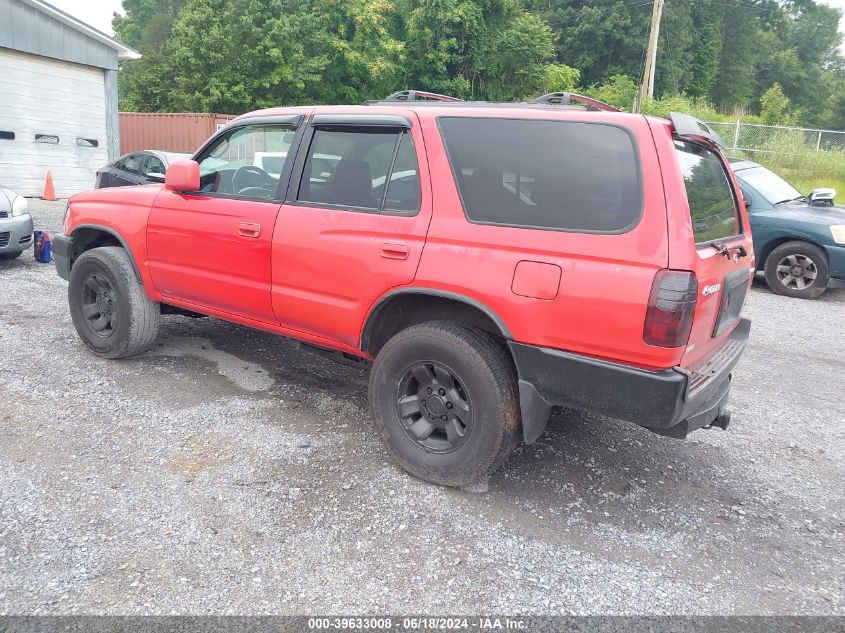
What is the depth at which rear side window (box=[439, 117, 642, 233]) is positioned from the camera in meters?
2.83

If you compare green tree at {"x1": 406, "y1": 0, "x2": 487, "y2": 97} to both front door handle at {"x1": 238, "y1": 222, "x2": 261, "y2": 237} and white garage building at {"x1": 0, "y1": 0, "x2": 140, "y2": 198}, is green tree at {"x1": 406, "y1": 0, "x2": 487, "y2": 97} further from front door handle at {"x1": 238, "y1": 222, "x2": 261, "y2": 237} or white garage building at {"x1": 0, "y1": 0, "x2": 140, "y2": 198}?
front door handle at {"x1": 238, "y1": 222, "x2": 261, "y2": 237}

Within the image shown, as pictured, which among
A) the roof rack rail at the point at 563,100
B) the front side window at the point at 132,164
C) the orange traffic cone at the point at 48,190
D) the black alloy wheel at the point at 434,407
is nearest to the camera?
the black alloy wheel at the point at 434,407

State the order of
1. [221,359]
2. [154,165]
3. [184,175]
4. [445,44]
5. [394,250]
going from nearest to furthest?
[394,250], [184,175], [221,359], [154,165], [445,44]

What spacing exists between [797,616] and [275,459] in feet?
8.04

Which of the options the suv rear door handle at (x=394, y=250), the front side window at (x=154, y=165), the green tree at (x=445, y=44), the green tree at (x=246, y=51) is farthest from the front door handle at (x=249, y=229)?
the green tree at (x=445, y=44)

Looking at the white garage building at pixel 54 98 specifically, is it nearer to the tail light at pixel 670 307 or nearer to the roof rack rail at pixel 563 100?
the roof rack rail at pixel 563 100

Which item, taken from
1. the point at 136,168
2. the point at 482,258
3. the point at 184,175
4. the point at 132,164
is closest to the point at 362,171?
the point at 482,258

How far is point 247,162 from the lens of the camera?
4383mm

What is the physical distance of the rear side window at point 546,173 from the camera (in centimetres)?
283

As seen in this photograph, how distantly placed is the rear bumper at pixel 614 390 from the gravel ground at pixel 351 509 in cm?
52

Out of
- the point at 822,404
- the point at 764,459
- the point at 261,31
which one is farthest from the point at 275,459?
the point at 261,31

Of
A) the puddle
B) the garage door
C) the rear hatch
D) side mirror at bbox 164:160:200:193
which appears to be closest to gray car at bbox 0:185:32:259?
the puddle

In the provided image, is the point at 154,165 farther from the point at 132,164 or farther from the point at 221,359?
the point at 221,359

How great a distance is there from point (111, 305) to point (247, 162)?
1.51 m
